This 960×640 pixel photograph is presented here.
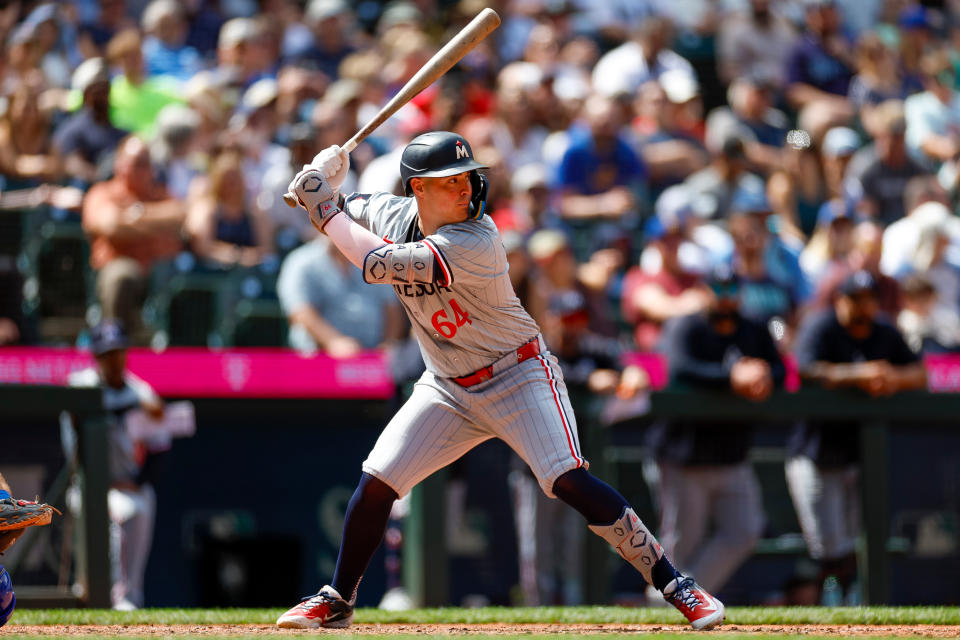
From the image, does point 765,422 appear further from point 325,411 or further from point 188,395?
point 188,395

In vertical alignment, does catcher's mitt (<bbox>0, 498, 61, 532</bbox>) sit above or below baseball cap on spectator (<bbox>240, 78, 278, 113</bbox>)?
below

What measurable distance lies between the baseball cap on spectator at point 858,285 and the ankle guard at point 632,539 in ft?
10.7

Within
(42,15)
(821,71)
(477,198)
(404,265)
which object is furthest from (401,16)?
(404,265)

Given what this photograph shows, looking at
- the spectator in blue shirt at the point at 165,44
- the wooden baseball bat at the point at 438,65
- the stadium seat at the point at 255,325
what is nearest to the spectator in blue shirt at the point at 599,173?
the stadium seat at the point at 255,325

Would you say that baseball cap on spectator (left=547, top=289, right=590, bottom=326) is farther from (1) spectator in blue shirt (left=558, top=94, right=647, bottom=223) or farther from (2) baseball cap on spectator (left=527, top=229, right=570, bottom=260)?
(1) spectator in blue shirt (left=558, top=94, right=647, bottom=223)

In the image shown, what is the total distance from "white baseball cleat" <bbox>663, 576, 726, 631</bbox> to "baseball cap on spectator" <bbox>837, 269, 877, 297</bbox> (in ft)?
10.5

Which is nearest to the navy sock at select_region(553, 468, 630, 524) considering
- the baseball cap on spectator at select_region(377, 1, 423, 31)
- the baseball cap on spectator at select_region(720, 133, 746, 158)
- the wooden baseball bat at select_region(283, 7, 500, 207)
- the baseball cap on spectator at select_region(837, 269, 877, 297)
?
the wooden baseball bat at select_region(283, 7, 500, 207)

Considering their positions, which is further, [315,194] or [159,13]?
[159,13]

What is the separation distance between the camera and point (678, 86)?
35.1 feet

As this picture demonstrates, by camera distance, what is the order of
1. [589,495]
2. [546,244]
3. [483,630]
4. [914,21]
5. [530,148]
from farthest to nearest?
[914,21]
[530,148]
[546,244]
[483,630]
[589,495]

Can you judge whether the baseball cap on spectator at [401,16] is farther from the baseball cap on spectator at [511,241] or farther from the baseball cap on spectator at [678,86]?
the baseball cap on spectator at [511,241]

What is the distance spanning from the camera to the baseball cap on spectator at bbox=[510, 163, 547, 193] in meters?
8.55

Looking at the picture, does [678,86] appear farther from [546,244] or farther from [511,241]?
[511,241]

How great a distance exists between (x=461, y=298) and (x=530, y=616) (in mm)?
1517
